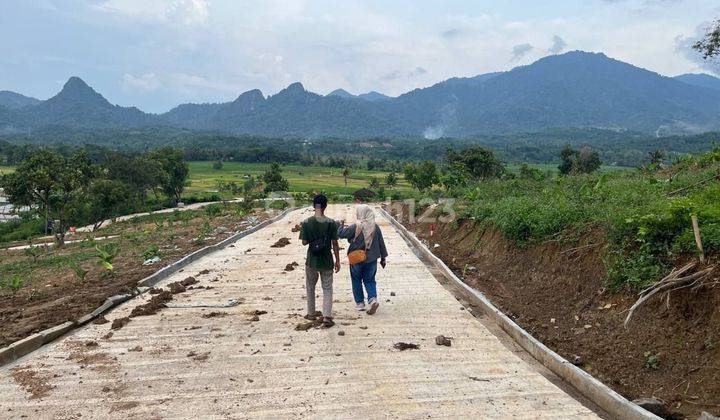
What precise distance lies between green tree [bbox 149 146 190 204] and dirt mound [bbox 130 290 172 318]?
57.3 m

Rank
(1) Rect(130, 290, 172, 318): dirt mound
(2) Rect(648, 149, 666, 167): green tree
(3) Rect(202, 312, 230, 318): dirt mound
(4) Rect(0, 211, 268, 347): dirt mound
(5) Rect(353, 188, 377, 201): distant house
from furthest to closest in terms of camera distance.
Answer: (2) Rect(648, 149, 666, 167): green tree
(5) Rect(353, 188, 377, 201): distant house
(1) Rect(130, 290, 172, 318): dirt mound
(3) Rect(202, 312, 230, 318): dirt mound
(4) Rect(0, 211, 268, 347): dirt mound

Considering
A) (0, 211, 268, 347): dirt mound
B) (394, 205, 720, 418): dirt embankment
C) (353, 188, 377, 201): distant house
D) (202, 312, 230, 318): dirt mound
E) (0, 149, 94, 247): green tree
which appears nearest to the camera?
(394, 205, 720, 418): dirt embankment

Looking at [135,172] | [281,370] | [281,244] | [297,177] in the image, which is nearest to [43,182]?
[281,244]

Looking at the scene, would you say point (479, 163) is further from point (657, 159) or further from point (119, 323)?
point (119, 323)

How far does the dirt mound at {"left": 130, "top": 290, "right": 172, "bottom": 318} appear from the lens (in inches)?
301

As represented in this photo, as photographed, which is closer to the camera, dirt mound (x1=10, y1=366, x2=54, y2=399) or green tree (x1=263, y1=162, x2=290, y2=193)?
dirt mound (x1=10, y1=366, x2=54, y2=399)

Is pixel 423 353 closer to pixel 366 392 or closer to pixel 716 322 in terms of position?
pixel 366 392

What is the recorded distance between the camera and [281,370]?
5.44 metres

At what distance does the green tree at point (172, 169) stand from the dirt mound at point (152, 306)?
57325 millimetres

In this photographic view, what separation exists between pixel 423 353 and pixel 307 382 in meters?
1.47

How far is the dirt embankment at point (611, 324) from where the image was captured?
15.4 ft

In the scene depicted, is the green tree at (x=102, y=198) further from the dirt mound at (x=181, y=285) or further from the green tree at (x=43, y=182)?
the dirt mound at (x=181, y=285)

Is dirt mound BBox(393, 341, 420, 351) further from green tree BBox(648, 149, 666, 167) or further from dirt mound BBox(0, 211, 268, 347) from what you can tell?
green tree BBox(648, 149, 666, 167)

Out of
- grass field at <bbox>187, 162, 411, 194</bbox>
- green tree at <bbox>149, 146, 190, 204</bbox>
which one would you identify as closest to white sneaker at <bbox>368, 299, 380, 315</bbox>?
green tree at <bbox>149, 146, 190, 204</bbox>
